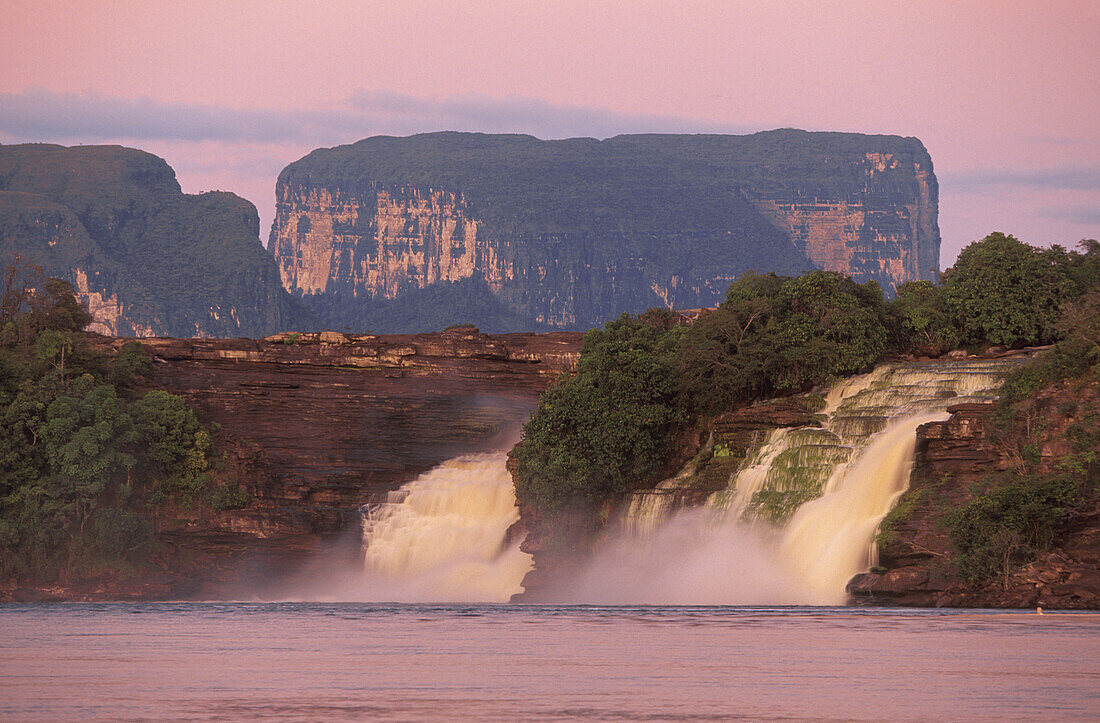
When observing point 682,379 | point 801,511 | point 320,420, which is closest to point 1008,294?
point 682,379

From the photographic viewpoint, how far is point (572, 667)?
3662 centimetres

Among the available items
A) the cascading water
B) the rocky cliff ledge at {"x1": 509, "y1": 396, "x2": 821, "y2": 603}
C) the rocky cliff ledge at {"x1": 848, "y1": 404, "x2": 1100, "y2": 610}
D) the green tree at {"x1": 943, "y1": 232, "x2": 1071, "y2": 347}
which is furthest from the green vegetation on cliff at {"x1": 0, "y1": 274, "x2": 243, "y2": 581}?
the green tree at {"x1": 943, "y1": 232, "x2": 1071, "y2": 347}

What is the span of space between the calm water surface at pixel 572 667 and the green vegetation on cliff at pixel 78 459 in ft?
90.8

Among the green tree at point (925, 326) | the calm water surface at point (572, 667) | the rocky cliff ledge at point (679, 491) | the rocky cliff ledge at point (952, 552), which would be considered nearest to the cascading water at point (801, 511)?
the rocky cliff ledge at point (679, 491)

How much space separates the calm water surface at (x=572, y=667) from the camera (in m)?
29.1

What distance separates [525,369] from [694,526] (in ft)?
150

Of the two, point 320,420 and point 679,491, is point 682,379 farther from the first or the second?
point 320,420

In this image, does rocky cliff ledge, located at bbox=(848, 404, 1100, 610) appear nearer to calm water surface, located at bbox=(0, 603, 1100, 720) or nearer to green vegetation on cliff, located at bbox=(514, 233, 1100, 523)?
calm water surface, located at bbox=(0, 603, 1100, 720)

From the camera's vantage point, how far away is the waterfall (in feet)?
265

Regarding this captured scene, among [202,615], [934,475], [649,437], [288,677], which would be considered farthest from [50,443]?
[288,677]

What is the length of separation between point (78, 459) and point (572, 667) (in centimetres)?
5360

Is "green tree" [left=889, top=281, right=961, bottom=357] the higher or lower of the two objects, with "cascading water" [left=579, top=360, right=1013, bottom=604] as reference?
higher

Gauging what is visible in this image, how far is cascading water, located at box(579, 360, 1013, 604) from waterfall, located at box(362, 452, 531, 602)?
7.69 meters

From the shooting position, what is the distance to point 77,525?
276 ft
